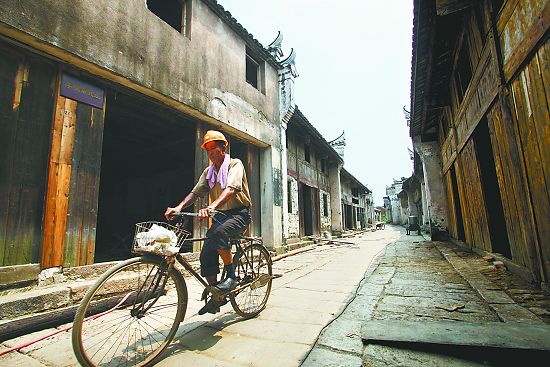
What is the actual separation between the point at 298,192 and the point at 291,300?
8.20 metres

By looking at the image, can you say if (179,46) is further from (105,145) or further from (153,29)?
(105,145)

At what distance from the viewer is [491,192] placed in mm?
5086

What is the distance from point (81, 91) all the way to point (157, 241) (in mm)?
3121

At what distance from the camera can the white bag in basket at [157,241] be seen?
2023 mm

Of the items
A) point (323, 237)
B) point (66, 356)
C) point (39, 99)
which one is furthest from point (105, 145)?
point (323, 237)

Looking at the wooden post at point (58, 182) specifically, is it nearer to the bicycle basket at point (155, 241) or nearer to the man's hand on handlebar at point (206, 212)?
the bicycle basket at point (155, 241)

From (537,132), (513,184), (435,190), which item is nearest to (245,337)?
(537,132)

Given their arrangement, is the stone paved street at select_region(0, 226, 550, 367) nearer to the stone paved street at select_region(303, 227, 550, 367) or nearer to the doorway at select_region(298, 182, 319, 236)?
the stone paved street at select_region(303, 227, 550, 367)

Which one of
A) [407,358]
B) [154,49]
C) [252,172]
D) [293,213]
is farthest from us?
[293,213]

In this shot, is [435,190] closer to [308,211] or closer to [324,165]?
[308,211]

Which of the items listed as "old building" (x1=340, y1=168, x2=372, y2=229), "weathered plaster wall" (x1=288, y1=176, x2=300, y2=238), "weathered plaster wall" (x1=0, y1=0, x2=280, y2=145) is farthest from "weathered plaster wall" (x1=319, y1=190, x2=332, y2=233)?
"weathered plaster wall" (x1=0, y1=0, x2=280, y2=145)

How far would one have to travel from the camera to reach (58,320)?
293 cm

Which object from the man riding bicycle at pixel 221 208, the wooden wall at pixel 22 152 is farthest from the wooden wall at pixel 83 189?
the man riding bicycle at pixel 221 208

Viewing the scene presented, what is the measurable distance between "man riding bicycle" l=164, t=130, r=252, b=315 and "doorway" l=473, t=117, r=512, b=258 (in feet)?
15.3
